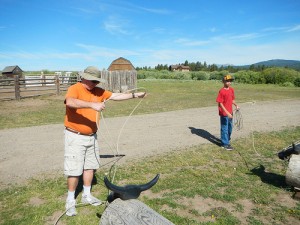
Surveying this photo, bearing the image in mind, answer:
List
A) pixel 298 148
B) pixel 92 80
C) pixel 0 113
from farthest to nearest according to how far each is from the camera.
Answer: pixel 0 113, pixel 298 148, pixel 92 80

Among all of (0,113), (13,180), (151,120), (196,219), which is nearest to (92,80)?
(196,219)

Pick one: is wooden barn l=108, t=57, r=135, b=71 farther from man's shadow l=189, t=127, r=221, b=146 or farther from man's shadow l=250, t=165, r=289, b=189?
man's shadow l=250, t=165, r=289, b=189

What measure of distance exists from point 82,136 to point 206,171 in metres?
3.25

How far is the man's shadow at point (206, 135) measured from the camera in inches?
355

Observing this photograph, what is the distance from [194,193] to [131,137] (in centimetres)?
445

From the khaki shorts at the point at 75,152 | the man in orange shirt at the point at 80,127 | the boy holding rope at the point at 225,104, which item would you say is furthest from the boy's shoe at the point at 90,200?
the boy holding rope at the point at 225,104

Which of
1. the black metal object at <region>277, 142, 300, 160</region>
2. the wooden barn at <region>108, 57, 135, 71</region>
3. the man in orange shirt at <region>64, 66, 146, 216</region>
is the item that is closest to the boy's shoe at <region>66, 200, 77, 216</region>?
the man in orange shirt at <region>64, 66, 146, 216</region>

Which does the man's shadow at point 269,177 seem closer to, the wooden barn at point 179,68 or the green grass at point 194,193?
the green grass at point 194,193

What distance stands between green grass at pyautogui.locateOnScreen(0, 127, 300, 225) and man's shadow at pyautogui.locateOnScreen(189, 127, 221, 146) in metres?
1.48

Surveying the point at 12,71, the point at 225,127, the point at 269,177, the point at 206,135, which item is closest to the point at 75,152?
the point at 269,177

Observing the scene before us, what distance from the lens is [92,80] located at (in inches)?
169

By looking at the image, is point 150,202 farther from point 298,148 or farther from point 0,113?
point 0,113

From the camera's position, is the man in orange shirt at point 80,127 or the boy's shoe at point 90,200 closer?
the man in orange shirt at point 80,127

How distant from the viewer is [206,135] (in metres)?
9.81
